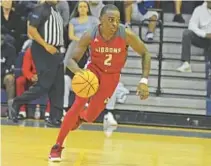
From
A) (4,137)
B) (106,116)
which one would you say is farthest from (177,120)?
(4,137)

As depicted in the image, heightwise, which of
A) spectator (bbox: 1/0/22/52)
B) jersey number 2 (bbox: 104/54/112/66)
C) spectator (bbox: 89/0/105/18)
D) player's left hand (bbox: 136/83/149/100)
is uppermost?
spectator (bbox: 89/0/105/18)

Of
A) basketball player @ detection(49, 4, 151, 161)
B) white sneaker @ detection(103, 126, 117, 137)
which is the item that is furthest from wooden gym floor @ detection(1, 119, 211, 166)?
basketball player @ detection(49, 4, 151, 161)

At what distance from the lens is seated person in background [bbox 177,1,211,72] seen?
9764 mm

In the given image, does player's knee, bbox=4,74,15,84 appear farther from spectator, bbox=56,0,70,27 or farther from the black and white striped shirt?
spectator, bbox=56,0,70,27

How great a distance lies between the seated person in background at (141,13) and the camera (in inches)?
404

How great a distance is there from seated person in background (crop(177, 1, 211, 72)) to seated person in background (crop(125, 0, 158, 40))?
0.69m

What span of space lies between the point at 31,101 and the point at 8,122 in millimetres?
616

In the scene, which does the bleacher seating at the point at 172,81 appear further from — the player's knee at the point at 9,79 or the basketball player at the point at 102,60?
the basketball player at the point at 102,60

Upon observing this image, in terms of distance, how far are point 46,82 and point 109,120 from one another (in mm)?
1105

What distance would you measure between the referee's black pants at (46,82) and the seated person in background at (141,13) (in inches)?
81.0

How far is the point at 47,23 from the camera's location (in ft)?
28.2

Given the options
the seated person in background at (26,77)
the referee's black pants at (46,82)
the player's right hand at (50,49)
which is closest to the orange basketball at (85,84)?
the player's right hand at (50,49)

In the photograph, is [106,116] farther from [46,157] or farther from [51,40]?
[46,157]

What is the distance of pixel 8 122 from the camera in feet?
28.8
